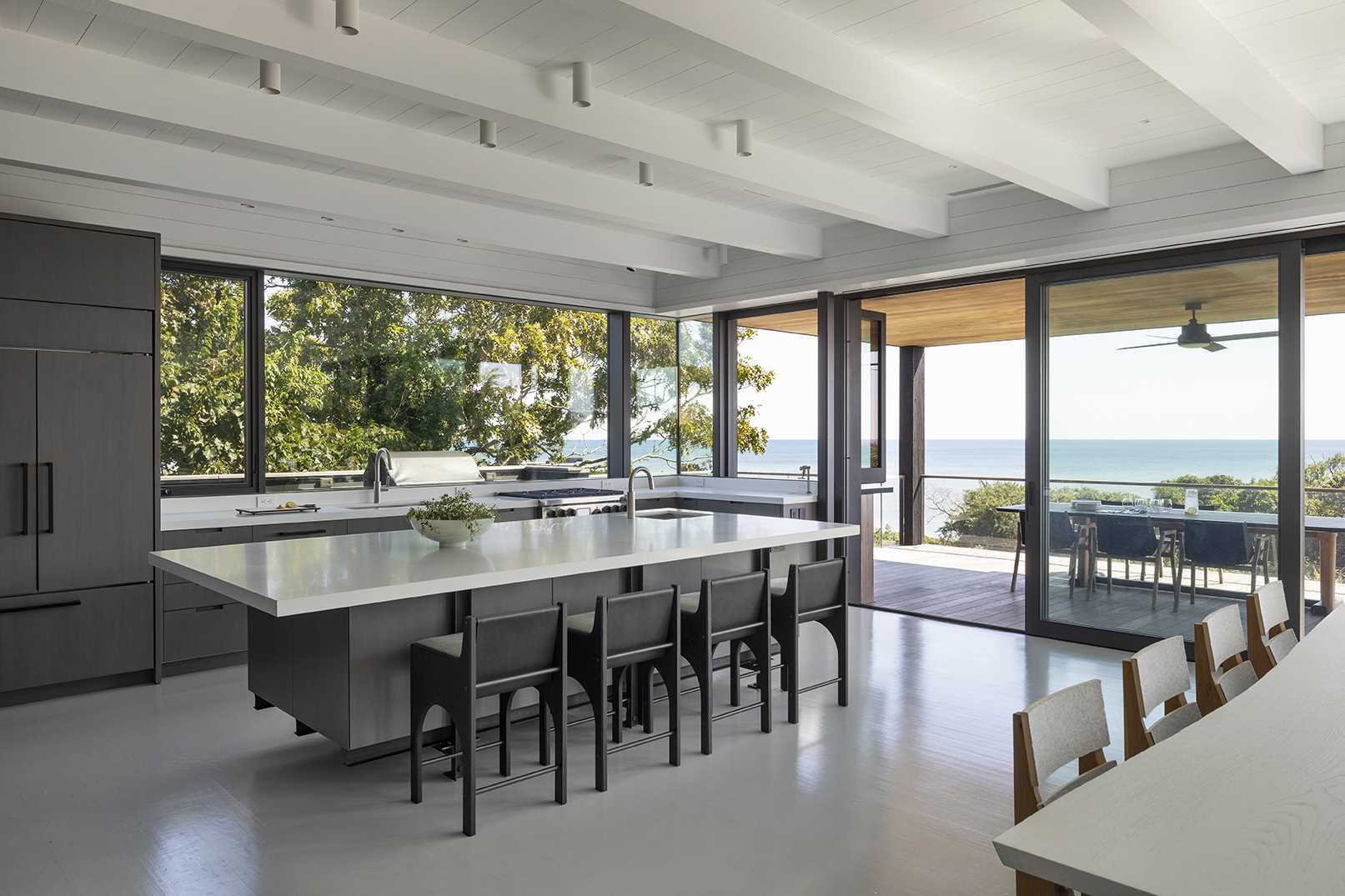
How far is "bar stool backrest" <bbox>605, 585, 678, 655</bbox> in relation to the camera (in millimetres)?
3354

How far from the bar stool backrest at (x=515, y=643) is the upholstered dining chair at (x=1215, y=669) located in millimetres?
1905

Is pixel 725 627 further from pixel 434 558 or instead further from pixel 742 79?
pixel 742 79

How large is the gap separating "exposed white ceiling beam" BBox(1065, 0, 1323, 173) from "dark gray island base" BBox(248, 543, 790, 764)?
2.81 meters

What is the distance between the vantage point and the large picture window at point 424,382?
19.0 ft

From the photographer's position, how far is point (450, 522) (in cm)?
368

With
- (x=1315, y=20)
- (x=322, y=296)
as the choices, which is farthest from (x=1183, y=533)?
(x=322, y=296)

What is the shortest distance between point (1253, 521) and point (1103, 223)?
5.93ft

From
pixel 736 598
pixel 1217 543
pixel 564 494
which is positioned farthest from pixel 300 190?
pixel 1217 543

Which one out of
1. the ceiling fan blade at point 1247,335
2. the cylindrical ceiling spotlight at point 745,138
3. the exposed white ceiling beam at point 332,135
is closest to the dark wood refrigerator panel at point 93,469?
the exposed white ceiling beam at point 332,135

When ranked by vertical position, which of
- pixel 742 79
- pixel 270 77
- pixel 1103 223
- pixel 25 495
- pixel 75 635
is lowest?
pixel 75 635

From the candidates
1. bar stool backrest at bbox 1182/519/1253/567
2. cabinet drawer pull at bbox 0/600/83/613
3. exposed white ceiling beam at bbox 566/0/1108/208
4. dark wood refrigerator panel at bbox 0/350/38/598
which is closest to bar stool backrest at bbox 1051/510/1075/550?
bar stool backrest at bbox 1182/519/1253/567

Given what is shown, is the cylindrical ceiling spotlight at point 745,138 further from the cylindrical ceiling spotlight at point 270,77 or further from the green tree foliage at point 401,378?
the green tree foliage at point 401,378

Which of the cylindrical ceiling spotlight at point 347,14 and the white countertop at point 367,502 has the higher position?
the cylindrical ceiling spotlight at point 347,14

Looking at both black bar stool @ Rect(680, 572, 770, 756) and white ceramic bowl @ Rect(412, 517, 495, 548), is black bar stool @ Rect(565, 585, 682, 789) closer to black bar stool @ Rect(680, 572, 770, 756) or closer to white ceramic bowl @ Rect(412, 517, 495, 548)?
black bar stool @ Rect(680, 572, 770, 756)
